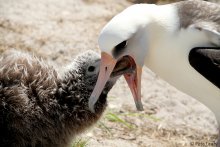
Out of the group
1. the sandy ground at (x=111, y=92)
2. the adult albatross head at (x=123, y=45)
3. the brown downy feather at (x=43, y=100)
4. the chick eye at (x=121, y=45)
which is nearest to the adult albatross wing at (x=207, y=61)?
the adult albatross head at (x=123, y=45)

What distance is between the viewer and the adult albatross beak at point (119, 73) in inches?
184

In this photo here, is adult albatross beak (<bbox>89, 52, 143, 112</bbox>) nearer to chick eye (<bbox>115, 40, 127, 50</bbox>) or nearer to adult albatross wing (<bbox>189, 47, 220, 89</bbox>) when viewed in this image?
chick eye (<bbox>115, 40, 127, 50</bbox>)

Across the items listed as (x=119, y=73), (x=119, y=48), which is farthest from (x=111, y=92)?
(x=119, y=48)

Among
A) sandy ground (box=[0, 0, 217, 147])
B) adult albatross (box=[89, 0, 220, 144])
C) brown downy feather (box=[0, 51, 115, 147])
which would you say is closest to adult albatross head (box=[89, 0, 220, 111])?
adult albatross (box=[89, 0, 220, 144])

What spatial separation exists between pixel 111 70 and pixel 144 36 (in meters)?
0.36

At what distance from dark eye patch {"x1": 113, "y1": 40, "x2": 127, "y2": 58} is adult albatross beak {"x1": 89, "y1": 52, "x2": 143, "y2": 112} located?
8 cm

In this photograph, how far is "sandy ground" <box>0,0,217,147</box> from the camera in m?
6.11

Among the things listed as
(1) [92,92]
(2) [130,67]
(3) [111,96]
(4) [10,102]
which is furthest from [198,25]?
(3) [111,96]

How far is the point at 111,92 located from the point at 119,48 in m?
2.31

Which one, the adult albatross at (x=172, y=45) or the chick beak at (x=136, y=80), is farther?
the chick beak at (x=136, y=80)

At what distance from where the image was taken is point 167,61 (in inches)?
191

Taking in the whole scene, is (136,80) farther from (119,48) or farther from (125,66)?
(119,48)

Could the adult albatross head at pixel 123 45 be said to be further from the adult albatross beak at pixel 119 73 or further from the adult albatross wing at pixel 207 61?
the adult albatross wing at pixel 207 61

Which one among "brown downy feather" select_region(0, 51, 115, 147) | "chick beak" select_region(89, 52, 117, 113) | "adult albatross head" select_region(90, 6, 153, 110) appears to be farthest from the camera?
"brown downy feather" select_region(0, 51, 115, 147)
